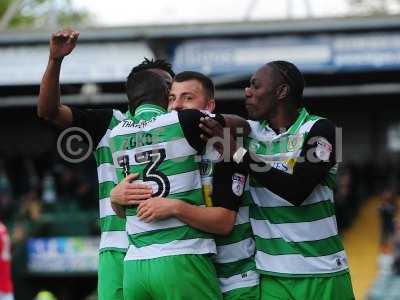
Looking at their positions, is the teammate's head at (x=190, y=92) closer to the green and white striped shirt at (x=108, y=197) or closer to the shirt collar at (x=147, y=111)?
the shirt collar at (x=147, y=111)

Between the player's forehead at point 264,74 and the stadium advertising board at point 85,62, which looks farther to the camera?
the stadium advertising board at point 85,62

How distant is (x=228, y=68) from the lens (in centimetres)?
1319

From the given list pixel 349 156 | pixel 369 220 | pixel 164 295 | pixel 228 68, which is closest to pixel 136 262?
pixel 164 295

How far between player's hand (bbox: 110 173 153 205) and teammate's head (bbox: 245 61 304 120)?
67 centimetres

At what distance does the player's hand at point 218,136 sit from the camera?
4.03 m

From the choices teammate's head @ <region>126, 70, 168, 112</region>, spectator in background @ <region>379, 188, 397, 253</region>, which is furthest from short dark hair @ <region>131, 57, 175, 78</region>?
spectator in background @ <region>379, 188, 397, 253</region>

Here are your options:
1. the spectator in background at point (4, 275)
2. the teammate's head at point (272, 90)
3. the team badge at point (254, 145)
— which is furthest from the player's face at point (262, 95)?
the spectator in background at point (4, 275)

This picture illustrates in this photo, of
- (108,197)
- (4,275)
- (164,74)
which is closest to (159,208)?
(108,197)

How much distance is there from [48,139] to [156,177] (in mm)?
18023

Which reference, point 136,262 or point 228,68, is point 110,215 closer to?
point 136,262

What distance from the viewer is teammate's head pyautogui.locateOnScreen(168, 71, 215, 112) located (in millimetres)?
4277

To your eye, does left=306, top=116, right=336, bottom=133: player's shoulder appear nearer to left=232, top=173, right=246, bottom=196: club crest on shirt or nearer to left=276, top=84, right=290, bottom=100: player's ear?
left=276, top=84, right=290, bottom=100: player's ear

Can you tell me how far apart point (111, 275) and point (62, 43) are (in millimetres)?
1213

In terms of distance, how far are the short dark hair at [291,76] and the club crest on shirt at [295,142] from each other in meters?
0.22
